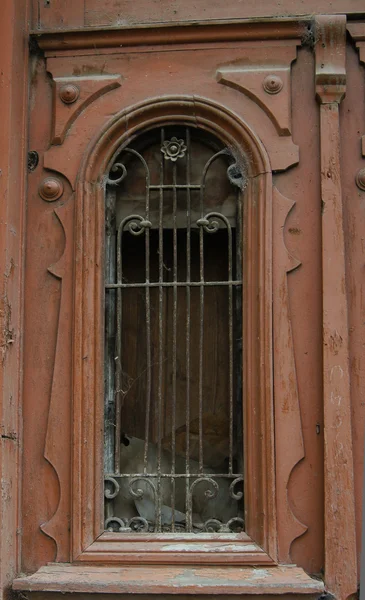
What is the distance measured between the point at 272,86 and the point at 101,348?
1.70 metres

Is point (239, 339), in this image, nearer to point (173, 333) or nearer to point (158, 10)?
point (173, 333)

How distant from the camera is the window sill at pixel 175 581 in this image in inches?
171

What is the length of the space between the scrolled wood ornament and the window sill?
1.99 meters

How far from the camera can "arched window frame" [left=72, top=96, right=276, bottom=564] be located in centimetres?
455

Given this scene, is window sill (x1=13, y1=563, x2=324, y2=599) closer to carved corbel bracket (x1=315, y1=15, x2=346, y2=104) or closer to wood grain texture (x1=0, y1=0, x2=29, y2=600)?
wood grain texture (x1=0, y1=0, x2=29, y2=600)

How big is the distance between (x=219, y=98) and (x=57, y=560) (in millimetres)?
2621

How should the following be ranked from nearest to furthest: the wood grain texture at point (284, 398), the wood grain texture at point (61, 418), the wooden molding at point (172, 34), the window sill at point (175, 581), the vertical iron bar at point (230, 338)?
1. the window sill at point (175, 581)
2. the wood grain texture at point (284, 398)
3. the wood grain texture at point (61, 418)
4. the vertical iron bar at point (230, 338)
5. the wooden molding at point (172, 34)

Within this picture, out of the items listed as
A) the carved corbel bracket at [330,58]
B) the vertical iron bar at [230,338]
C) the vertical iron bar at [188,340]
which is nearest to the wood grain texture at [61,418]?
the vertical iron bar at [188,340]

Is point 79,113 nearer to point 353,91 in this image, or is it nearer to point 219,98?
point 219,98

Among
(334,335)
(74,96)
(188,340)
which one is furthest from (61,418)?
(74,96)

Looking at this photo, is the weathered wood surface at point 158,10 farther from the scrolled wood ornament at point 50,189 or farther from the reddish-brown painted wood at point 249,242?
the scrolled wood ornament at point 50,189

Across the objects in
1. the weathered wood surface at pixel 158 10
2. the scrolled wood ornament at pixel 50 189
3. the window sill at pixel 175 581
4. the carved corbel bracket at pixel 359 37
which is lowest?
the window sill at pixel 175 581

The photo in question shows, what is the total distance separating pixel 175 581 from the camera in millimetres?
4406

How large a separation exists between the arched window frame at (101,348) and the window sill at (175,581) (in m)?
0.05
